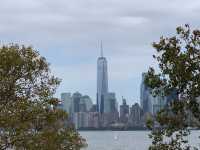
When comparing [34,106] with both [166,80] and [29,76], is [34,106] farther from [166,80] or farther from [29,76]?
[166,80]

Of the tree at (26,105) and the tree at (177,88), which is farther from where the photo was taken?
the tree at (26,105)

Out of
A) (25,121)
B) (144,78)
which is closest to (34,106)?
(25,121)

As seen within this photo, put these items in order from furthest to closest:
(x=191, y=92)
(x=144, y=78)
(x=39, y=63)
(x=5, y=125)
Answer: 1. (x=39, y=63)
2. (x=5, y=125)
3. (x=144, y=78)
4. (x=191, y=92)

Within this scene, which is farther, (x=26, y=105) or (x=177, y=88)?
(x=26, y=105)

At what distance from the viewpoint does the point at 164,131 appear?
21.0 metres

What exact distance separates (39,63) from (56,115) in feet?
9.65

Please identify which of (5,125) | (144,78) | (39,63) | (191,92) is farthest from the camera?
(39,63)

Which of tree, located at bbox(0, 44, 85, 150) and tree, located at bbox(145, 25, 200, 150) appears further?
tree, located at bbox(0, 44, 85, 150)

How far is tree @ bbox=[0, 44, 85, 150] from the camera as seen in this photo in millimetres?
30281

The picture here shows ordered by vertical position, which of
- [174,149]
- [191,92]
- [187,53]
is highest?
[187,53]

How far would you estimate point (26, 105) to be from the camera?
30.9m

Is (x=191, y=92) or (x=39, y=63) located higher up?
(x=39, y=63)

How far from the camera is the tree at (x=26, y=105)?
30281 mm

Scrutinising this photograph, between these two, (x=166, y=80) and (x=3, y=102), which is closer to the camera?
(x=166, y=80)
